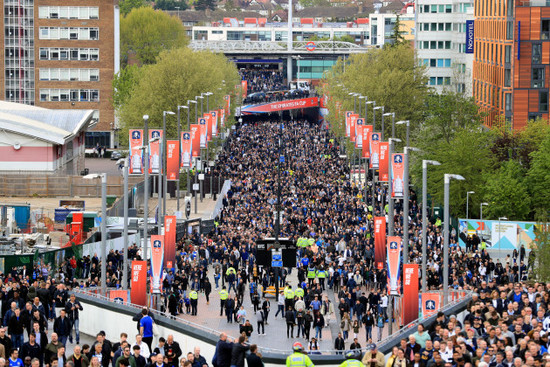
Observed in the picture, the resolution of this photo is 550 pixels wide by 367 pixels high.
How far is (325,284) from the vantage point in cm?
5056

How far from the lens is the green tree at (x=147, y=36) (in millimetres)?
153000

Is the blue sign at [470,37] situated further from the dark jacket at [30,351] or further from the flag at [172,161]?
the dark jacket at [30,351]

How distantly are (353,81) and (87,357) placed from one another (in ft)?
257

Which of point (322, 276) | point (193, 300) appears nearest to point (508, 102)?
point (322, 276)

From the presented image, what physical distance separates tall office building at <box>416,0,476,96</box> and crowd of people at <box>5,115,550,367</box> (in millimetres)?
45558

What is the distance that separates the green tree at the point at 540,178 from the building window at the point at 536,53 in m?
21.5

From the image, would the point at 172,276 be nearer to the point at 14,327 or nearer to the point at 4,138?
the point at 14,327

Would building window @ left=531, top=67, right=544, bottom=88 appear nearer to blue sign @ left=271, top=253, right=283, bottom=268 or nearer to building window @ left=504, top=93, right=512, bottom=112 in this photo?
building window @ left=504, top=93, right=512, bottom=112

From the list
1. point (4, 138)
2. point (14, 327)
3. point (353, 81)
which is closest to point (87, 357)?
point (14, 327)

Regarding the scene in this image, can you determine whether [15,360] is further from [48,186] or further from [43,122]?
[43,122]

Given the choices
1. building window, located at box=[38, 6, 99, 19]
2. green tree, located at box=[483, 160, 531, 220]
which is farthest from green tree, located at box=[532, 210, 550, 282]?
building window, located at box=[38, 6, 99, 19]

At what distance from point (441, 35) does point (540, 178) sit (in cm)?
6884

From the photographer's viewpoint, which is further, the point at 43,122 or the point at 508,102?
the point at 508,102

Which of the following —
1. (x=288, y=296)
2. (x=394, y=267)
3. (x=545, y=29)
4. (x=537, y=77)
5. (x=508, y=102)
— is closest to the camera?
(x=394, y=267)
